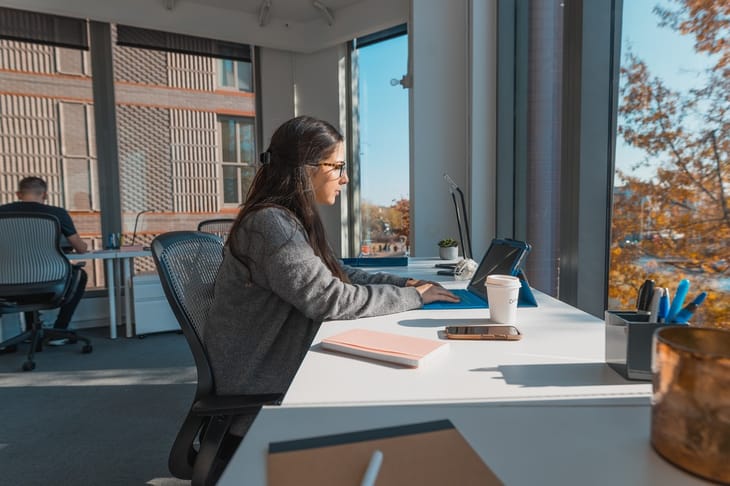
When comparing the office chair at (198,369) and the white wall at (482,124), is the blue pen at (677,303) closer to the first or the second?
the office chair at (198,369)

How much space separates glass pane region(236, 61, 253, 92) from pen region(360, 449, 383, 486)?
5.13 m

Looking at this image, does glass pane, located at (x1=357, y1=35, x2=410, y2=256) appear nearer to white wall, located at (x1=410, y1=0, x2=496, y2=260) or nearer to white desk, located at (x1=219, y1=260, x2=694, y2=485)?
white wall, located at (x1=410, y1=0, x2=496, y2=260)

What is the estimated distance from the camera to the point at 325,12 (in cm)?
459

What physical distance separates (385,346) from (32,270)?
3.50m

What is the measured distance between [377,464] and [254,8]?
5091 millimetres

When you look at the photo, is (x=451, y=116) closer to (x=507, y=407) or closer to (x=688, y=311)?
(x=688, y=311)

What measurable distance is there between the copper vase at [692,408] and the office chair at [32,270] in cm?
381

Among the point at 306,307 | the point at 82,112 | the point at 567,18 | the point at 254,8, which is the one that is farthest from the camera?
the point at 254,8

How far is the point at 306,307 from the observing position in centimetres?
110

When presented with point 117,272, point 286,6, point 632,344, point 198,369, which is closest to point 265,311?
point 198,369

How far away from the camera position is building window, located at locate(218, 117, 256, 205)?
497 cm

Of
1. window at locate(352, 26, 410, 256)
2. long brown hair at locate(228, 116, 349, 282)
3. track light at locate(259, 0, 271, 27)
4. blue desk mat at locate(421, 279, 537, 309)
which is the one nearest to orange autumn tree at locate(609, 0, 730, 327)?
blue desk mat at locate(421, 279, 537, 309)

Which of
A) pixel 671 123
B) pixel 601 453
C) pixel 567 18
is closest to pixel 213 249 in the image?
pixel 601 453

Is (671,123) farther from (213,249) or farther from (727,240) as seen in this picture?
(213,249)
